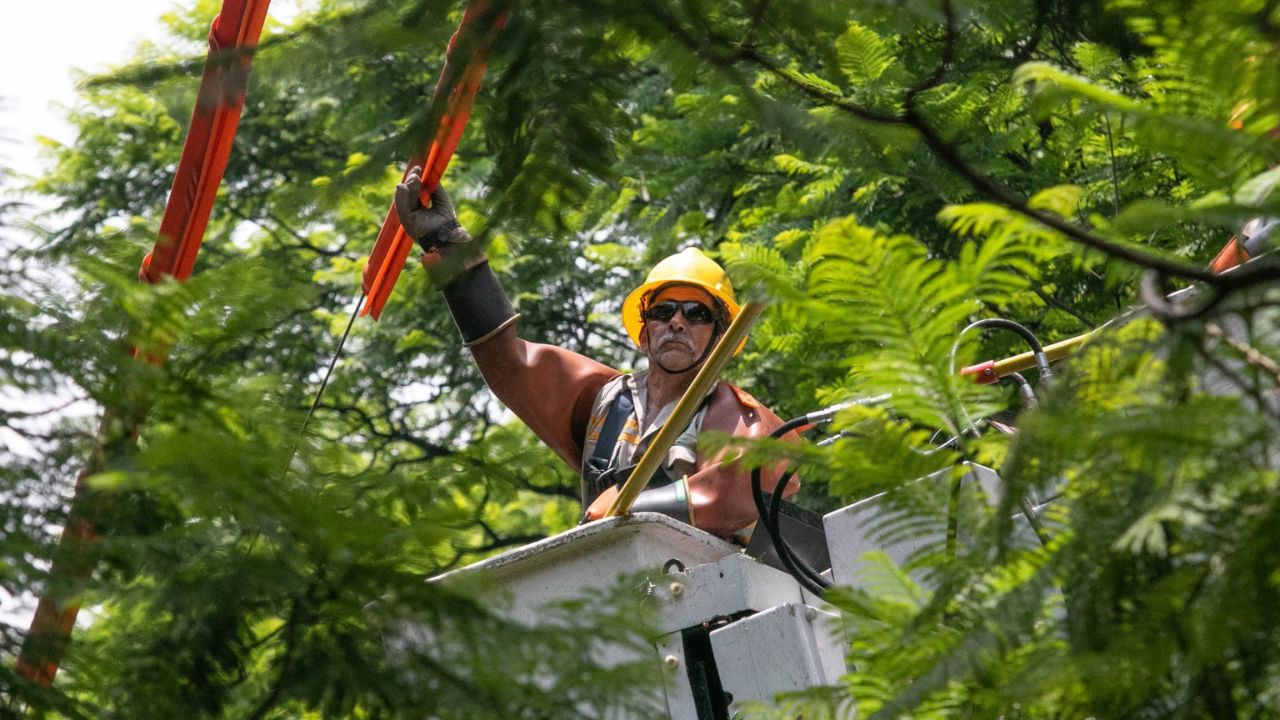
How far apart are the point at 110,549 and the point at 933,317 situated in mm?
1174

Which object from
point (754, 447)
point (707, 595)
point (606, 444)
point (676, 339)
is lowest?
point (754, 447)

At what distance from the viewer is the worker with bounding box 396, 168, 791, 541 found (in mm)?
5082

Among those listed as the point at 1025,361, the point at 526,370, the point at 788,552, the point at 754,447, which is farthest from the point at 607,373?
the point at 754,447

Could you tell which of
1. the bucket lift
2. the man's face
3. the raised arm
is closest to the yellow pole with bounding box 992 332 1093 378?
the bucket lift

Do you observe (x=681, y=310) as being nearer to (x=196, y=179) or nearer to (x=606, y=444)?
(x=606, y=444)

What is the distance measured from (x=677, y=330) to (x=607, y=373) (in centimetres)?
33

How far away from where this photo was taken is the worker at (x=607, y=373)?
5.08 metres

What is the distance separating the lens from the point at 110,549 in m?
2.18

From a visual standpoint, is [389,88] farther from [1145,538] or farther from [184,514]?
[1145,538]

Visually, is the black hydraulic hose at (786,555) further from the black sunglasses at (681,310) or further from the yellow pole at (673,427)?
the black sunglasses at (681,310)

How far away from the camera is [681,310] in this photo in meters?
5.61

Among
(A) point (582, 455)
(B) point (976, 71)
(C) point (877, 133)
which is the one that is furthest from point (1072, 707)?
(B) point (976, 71)

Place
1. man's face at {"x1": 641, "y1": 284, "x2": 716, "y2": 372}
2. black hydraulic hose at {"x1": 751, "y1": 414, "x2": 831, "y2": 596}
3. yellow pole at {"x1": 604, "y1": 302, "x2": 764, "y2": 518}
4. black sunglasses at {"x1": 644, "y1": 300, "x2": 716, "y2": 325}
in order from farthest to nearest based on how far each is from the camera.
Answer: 1. black sunglasses at {"x1": 644, "y1": 300, "x2": 716, "y2": 325}
2. man's face at {"x1": 641, "y1": 284, "x2": 716, "y2": 372}
3. black hydraulic hose at {"x1": 751, "y1": 414, "x2": 831, "y2": 596}
4. yellow pole at {"x1": 604, "y1": 302, "x2": 764, "y2": 518}

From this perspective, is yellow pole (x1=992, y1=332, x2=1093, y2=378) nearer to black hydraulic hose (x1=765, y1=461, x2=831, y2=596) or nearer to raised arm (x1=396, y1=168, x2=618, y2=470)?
black hydraulic hose (x1=765, y1=461, x2=831, y2=596)
